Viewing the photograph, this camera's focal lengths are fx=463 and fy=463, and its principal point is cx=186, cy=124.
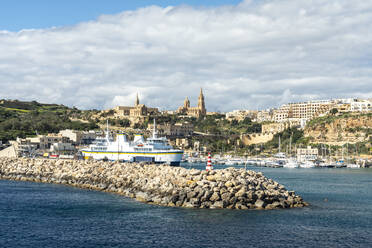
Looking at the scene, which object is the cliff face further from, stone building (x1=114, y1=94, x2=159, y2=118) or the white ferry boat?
stone building (x1=114, y1=94, x2=159, y2=118)

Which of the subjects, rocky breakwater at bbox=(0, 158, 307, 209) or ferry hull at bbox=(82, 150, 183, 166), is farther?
ferry hull at bbox=(82, 150, 183, 166)

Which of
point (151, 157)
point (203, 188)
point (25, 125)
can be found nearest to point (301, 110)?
point (25, 125)

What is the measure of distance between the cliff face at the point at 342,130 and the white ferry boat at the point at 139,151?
56.3m

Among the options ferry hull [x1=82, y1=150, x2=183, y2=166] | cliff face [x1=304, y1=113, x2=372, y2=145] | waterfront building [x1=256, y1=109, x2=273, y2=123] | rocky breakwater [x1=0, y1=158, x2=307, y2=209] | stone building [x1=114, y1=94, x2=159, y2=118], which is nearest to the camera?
rocky breakwater [x1=0, y1=158, x2=307, y2=209]

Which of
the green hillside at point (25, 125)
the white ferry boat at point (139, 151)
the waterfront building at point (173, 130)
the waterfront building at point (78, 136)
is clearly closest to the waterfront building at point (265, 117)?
the waterfront building at point (173, 130)

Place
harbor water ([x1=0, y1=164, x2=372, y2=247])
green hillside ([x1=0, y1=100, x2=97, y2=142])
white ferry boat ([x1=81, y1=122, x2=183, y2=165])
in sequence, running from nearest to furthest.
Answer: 1. harbor water ([x1=0, y1=164, x2=372, y2=247])
2. white ferry boat ([x1=81, y1=122, x2=183, y2=165])
3. green hillside ([x1=0, y1=100, x2=97, y2=142])

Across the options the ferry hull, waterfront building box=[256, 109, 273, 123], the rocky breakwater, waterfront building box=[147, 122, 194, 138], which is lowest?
the rocky breakwater

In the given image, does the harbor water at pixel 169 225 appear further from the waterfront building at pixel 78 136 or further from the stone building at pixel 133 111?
the stone building at pixel 133 111

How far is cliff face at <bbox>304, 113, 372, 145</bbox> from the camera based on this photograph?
113 meters

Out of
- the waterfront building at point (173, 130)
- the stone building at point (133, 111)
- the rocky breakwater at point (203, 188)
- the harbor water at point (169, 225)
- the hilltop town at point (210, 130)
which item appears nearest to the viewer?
the harbor water at point (169, 225)

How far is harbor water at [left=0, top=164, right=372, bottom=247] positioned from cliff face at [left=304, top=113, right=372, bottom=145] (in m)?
83.3

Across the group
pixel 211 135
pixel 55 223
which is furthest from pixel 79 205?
pixel 211 135

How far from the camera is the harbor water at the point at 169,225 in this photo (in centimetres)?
2108

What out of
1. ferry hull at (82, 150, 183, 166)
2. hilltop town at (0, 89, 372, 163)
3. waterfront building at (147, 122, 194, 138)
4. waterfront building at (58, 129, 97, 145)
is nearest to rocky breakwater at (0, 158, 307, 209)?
ferry hull at (82, 150, 183, 166)
